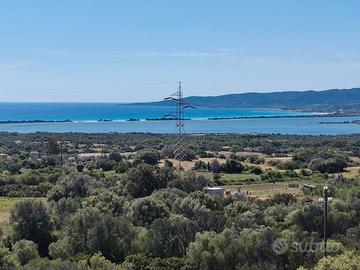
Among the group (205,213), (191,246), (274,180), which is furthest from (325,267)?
(274,180)

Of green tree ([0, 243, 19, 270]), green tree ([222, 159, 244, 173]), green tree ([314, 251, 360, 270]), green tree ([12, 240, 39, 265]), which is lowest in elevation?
green tree ([222, 159, 244, 173])

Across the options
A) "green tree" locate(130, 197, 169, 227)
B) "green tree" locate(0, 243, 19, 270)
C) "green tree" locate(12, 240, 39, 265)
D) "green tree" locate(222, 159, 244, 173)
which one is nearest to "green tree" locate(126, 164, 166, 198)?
"green tree" locate(130, 197, 169, 227)

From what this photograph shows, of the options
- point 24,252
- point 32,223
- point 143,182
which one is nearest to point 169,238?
point 24,252

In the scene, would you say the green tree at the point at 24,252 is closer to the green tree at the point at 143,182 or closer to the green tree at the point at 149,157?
the green tree at the point at 143,182

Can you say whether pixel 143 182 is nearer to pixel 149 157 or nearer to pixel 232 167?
pixel 232 167

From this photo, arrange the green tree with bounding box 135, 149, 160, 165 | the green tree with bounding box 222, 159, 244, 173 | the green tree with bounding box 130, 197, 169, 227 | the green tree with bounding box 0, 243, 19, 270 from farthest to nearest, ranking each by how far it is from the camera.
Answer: the green tree with bounding box 135, 149, 160, 165
the green tree with bounding box 222, 159, 244, 173
the green tree with bounding box 130, 197, 169, 227
the green tree with bounding box 0, 243, 19, 270

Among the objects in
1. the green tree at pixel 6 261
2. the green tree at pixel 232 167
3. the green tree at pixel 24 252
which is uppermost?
the green tree at pixel 6 261

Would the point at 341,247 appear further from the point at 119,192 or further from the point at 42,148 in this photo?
the point at 42,148

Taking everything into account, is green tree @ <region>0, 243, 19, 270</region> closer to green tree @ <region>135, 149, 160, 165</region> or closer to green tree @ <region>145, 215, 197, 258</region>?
green tree @ <region>145, 215, 197, 258</region>

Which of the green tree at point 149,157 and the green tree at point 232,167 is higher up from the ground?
the green tree at point 149,157

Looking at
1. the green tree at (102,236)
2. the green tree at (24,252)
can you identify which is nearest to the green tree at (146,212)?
the green tree at (102,236)

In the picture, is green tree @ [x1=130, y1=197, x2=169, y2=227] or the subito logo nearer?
the subito logo

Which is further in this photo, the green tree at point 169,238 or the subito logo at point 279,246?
the green tree at point 169,238

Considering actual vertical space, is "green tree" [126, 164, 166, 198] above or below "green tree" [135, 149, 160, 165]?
above
